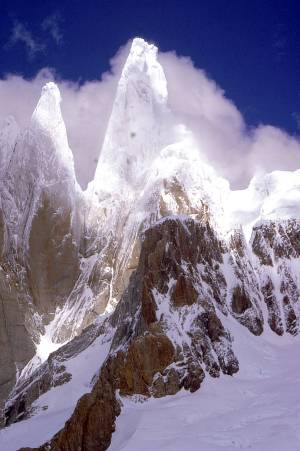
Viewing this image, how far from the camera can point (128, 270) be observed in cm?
9100

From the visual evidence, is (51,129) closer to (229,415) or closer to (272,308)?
(272,308)

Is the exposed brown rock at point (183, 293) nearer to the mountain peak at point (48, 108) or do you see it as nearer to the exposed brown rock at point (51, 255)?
the exposed brown rock at point (51, 255)

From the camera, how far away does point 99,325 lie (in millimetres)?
69000

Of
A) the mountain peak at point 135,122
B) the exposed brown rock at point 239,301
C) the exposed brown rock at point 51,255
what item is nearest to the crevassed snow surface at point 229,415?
the exposed brown rock at point 239,301

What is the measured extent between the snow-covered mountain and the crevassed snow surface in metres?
0.54

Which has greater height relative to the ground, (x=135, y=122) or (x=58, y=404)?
(x=135, y=122)

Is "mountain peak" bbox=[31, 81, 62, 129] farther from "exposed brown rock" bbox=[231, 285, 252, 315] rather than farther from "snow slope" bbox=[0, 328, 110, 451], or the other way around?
"snow slope" bbox=[0, 328, 110, 451]

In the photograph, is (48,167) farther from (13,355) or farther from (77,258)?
(13,355)

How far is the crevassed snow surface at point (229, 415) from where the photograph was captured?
130ft

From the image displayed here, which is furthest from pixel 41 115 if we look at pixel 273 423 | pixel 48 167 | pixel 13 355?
pixel 273 423

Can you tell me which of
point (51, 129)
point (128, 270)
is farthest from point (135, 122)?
point (128, 270)

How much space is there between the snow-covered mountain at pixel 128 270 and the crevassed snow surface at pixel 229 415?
0.54m

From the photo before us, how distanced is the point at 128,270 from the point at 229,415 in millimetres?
45595

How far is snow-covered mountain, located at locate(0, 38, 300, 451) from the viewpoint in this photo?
5066cm
